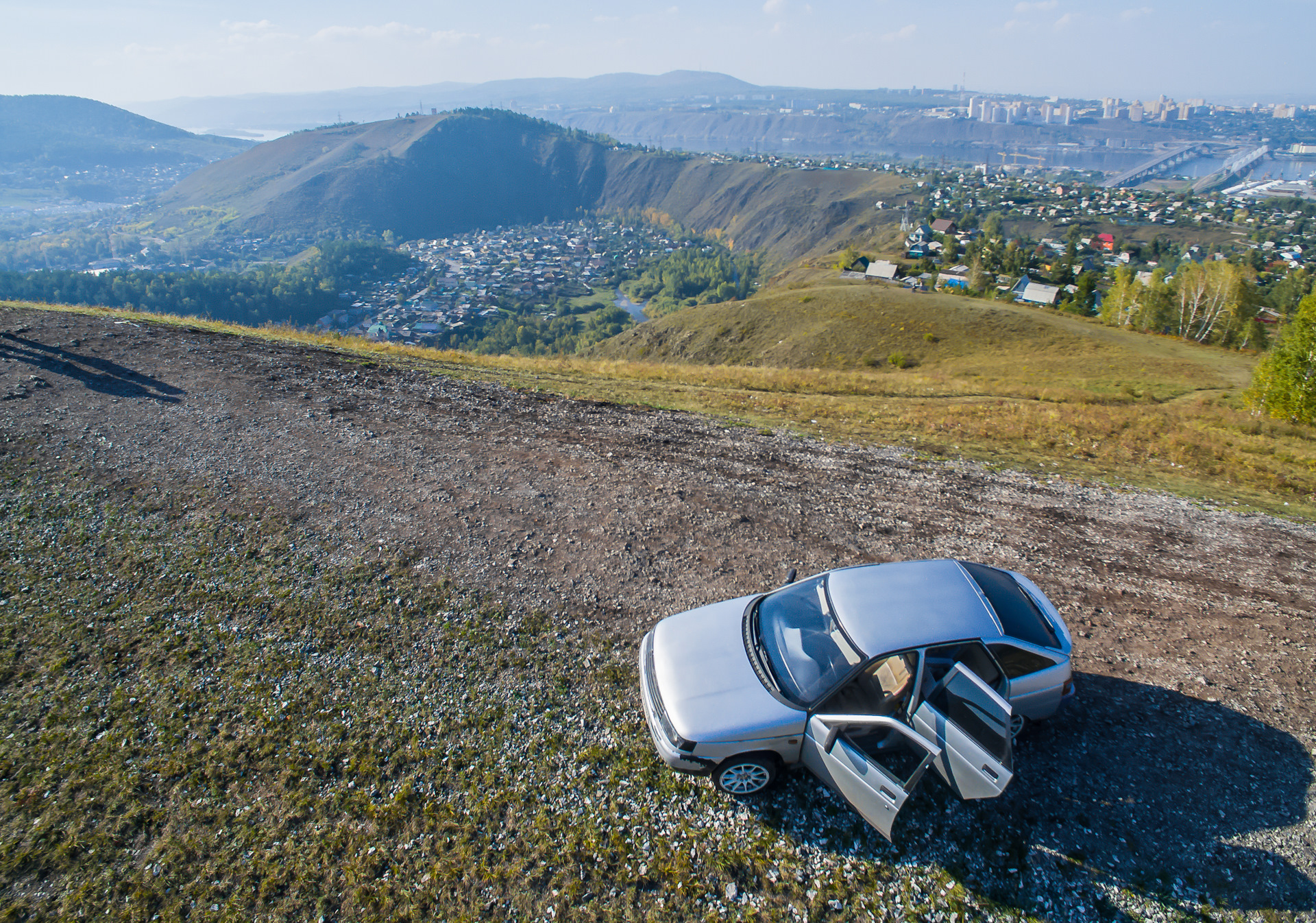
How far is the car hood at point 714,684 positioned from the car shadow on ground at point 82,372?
1829 cm

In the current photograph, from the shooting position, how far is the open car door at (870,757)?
6.33 meters

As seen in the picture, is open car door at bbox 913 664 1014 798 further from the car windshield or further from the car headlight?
the car headlight

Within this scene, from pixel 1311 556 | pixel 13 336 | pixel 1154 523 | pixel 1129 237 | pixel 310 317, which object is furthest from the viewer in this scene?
pixel 1129 237

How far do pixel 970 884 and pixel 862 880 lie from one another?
117 cm

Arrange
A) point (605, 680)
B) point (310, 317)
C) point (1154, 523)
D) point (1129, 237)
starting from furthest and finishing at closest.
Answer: point (1129, 237), point (310, 317), point (1154, 523), point (605, 680)

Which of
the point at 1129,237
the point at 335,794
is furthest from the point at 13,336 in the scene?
the point at 1129,237

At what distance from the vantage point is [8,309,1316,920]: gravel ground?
6609mm

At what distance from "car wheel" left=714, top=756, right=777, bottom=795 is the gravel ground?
0.26m

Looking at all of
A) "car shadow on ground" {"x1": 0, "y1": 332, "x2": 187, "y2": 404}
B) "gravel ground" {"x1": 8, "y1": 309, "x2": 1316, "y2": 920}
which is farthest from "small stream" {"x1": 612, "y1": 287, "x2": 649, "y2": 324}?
"gravel ground" {"x1": 8, "y1": 309, "x2": 1316, "y2": 920}

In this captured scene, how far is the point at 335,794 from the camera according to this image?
7.33 meters

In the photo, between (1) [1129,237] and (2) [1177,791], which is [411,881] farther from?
(1) [1129,237]

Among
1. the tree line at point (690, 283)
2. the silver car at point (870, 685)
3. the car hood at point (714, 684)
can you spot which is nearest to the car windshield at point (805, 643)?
the silver car at point (870, 685)

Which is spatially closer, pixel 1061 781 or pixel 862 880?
pixel 862 880

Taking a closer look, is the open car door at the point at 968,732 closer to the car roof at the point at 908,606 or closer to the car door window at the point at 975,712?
the car door window at the point at 975,712
